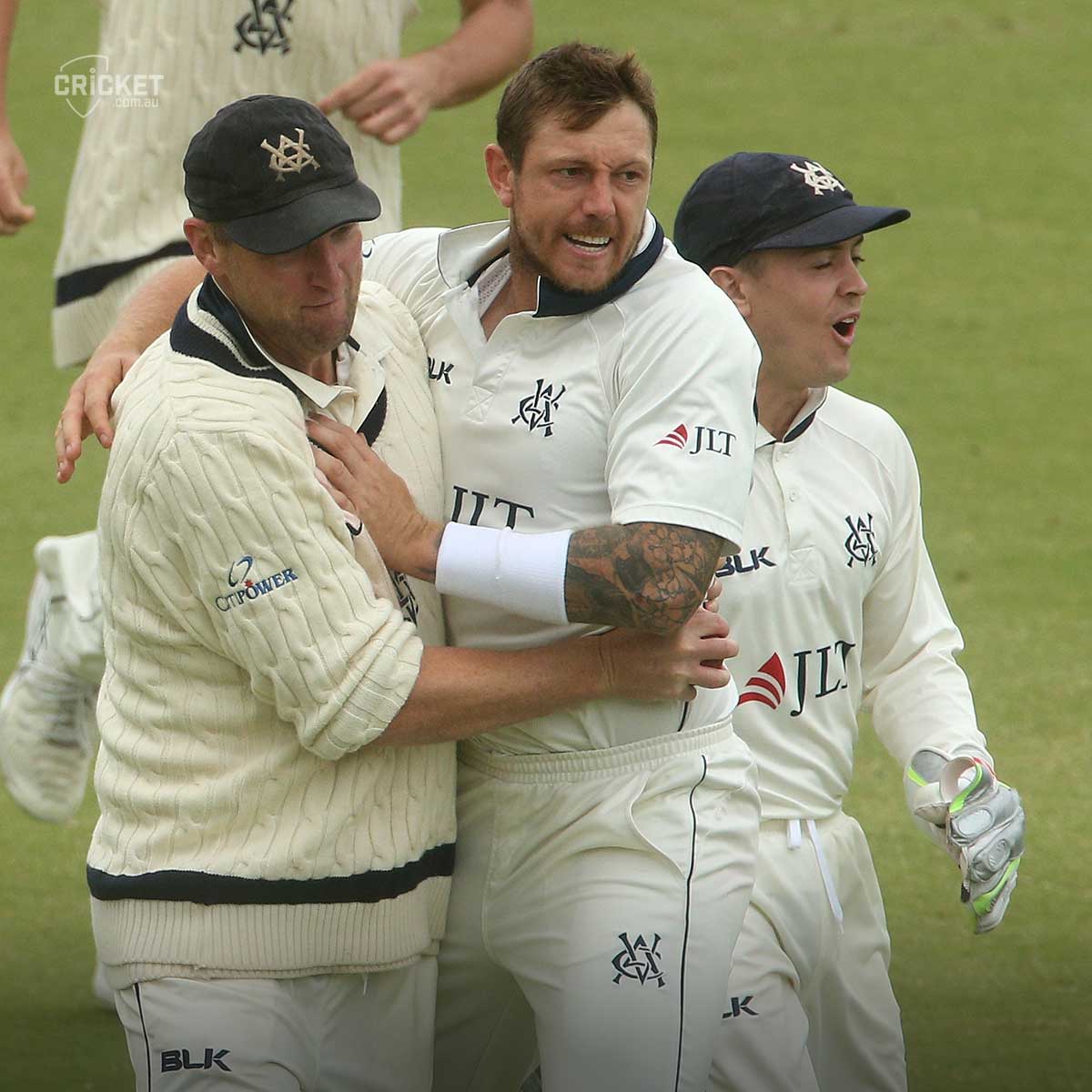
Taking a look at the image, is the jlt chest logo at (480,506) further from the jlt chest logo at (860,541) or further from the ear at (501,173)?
the jlt chest logo at (860,541)

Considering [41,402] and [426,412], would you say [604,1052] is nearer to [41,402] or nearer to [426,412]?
[426,412]

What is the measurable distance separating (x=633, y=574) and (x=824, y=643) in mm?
904

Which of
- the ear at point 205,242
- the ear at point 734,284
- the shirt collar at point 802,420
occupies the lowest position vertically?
the shirt collar at point 802,420

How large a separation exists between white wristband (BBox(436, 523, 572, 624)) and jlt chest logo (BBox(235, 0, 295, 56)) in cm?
182

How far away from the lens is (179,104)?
4.45 meters

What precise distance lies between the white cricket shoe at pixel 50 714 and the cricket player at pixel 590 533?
1686 mm

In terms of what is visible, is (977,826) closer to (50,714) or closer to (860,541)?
(860,541)

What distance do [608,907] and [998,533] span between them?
16.0 feet

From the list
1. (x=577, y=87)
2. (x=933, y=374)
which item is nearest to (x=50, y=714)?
(x=577, y=87)

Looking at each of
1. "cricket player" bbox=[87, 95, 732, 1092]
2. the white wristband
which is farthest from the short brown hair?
the white wristband

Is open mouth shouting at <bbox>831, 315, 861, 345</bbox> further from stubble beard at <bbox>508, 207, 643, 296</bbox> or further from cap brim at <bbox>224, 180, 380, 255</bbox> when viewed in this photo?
cap brim at <bbox>224, 180, 380, 255</bbox>

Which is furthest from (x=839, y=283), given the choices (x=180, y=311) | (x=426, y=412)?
(x=180, y=311)

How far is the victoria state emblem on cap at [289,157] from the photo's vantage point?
292cm

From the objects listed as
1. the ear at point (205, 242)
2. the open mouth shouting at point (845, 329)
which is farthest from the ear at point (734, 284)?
the ear at point (205, 242)
